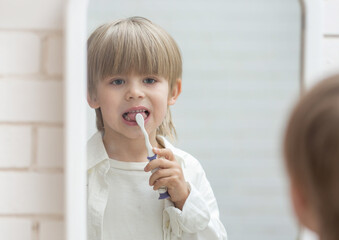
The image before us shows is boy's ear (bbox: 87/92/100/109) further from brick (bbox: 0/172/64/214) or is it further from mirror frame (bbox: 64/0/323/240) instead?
brick (bbox: 0/172/64/214)

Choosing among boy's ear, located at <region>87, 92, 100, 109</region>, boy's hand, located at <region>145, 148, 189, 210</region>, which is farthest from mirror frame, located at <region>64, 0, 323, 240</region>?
boy's hand, located at <region>145, 148, 189, 210</region>

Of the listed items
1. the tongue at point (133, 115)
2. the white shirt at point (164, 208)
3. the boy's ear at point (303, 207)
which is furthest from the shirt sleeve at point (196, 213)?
the boy's ear at point (303, 207)

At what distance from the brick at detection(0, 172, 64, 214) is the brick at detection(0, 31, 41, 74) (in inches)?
6.8

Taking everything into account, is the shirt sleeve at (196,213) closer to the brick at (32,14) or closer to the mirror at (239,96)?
the mirror at (239,96)

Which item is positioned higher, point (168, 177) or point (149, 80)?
point (149, 80)

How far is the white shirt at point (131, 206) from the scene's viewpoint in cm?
91

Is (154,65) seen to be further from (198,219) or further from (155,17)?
(198,219)

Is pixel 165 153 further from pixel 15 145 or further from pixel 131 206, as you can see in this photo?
pixel 15 145

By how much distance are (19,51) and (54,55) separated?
0.06 m

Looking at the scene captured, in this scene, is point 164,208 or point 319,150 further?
point 164,208

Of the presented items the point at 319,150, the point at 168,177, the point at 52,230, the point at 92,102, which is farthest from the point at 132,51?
the point at 319,150

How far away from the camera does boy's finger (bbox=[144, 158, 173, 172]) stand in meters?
0.91

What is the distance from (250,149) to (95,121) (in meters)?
0.26

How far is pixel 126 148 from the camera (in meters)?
0.92
